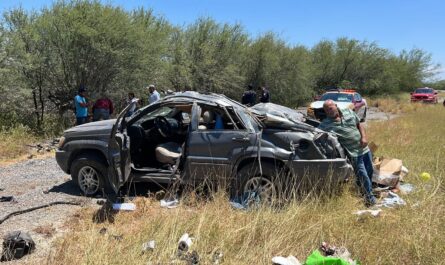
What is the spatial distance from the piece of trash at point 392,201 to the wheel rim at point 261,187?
153 cm

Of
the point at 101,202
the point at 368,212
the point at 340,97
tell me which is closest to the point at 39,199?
the point at 101,202

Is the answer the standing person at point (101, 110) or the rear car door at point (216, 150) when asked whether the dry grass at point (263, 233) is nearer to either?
the rear car door at point (216, 150)

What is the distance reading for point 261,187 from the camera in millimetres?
6188

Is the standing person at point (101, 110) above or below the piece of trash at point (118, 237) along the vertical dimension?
above

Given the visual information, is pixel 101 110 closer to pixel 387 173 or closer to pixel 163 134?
pixel 163 134

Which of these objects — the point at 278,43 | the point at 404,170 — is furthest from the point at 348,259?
the point at 278,43

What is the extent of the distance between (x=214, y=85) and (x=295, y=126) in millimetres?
18682

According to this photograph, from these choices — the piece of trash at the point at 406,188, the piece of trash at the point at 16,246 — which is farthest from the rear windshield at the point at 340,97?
the piece of trash at the point at 16,246

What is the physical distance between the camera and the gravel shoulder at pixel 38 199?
528 centimetres

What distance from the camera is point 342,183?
634cm

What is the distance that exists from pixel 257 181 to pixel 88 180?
2.77 metres

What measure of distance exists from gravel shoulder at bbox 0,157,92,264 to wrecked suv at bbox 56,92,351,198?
51 centimetres

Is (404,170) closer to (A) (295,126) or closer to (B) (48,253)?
(A) (295,126)

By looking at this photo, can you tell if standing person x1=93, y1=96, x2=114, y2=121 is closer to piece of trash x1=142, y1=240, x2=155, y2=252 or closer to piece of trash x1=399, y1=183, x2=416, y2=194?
piece of trash x1=399, y1=183, x2=416, y2=194
